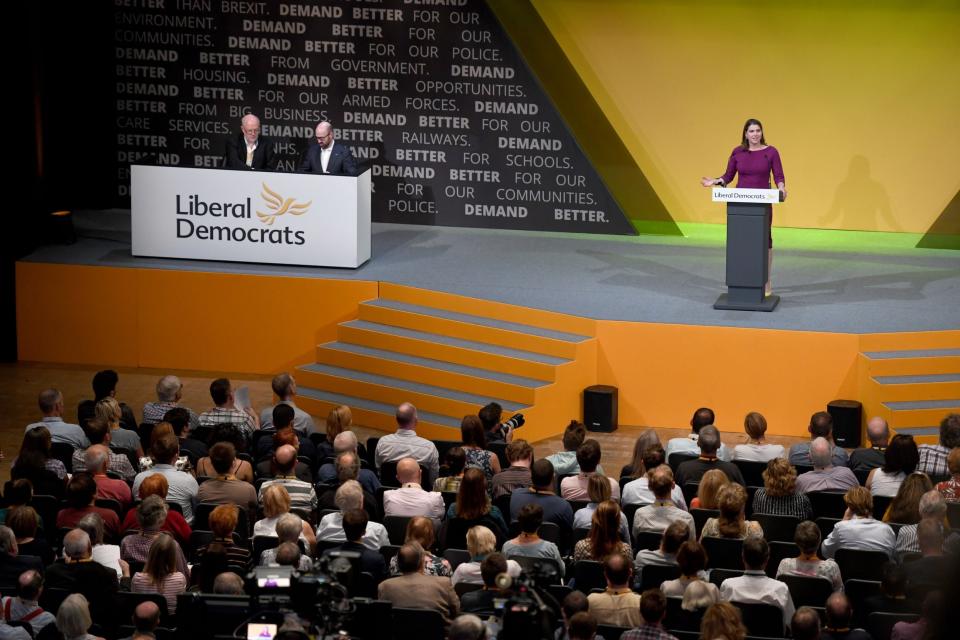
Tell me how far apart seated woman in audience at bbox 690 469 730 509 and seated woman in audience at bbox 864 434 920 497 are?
0.90m

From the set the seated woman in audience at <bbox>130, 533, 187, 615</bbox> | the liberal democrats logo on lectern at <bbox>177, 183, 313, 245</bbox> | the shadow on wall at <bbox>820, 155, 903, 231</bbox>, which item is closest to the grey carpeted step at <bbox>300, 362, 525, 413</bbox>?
the liberal democrats logo on lectern at <bbox>177, 183, 313, 245</bbox>

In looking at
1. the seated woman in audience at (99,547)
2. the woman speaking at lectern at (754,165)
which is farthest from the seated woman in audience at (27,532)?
the woman speaking at lectern at (754,165)

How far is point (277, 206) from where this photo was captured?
501 inches

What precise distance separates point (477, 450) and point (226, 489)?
4.97 ft

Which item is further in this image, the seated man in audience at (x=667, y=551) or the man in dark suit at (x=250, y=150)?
the man in dark suit at (x=250, y=150)

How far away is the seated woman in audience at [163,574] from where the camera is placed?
21.5ft

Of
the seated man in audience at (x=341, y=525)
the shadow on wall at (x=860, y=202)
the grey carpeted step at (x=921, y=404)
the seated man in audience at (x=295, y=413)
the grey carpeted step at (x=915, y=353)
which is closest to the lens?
the seated man in audience at (x=341, y=525)

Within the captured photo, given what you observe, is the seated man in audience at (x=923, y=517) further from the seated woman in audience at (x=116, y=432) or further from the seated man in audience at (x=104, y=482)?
the seated woman in audience at (x=116, y=432)

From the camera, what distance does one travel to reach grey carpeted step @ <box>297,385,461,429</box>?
36.7 feet

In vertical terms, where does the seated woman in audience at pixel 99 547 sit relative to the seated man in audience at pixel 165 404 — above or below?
below

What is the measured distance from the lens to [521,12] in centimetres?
1483

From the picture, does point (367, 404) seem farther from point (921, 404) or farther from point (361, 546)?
point (361, 546)

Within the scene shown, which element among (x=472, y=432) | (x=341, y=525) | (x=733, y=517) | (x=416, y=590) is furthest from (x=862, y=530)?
(x=341, y=525)

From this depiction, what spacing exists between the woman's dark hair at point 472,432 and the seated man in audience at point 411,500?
0.67 m
